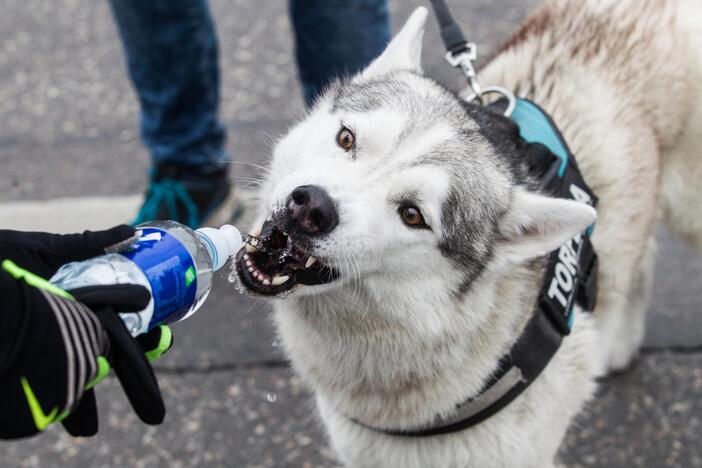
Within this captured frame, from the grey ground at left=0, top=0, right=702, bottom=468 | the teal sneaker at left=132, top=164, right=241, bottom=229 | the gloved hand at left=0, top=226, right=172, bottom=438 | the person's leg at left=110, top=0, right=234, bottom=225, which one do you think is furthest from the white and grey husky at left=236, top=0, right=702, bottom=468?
the teal sneaker at left=132, top=164, right=241, bottom=229

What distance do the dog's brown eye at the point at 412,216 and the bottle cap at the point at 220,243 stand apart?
17.1 inches

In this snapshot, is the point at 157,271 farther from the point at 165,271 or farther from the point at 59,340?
the point at 59,340

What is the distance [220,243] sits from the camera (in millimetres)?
1825

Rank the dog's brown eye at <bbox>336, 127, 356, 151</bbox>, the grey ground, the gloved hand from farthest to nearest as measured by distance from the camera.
Result: the grey ground
the dog's brown eye at <bbox>336, 127, 356, 151</bbox>
the gloved hand

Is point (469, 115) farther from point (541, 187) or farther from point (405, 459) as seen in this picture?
point (405, 459)

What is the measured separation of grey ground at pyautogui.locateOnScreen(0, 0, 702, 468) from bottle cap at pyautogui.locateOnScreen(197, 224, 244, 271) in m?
0.46

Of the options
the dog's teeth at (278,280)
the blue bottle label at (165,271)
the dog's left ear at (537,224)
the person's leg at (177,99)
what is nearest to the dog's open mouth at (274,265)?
the dog's teeth at (278,280)

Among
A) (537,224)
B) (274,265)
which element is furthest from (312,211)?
(537,224)

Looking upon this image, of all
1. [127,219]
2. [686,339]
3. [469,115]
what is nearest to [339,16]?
[469,115]

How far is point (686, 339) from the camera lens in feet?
11.1

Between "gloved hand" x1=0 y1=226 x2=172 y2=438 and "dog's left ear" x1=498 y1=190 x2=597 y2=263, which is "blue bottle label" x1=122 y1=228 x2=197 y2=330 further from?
"dog's left ear" x1=498 y1=190 x2=597 y2=263

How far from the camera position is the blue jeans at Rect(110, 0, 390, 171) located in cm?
321

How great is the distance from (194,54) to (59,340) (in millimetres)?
2396

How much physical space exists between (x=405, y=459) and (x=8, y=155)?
3507 mm
